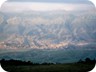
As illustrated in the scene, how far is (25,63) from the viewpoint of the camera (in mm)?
5527

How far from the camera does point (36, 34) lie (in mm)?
5547

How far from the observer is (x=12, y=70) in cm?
552

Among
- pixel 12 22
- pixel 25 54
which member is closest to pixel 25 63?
pixel 25 54

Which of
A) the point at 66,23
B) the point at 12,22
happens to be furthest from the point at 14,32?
A: the point at 66,23

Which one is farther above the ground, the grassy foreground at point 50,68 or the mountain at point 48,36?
the mountain at point 48,36

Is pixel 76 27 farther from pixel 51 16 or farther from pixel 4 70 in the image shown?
pixel 4 70

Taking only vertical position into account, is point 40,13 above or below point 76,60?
above

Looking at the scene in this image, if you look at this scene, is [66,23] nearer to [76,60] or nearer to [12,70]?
[76,60]

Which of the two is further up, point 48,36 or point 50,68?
point 48,36

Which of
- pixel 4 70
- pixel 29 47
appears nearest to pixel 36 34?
pixel 29 47

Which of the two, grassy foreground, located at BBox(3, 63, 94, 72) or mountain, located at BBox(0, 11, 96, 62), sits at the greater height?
mountain, located at BBox(0, 11, 96, 62)

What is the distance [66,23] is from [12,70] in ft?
2.56

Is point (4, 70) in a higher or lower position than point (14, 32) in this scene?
lower

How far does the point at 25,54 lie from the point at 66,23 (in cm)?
56
